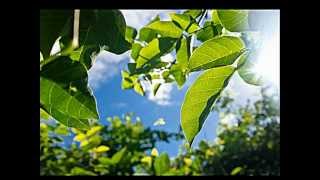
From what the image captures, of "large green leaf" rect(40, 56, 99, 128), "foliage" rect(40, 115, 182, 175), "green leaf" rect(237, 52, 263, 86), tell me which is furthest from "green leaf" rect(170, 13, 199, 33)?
"foliage" rect(40, 115, 182, 175)

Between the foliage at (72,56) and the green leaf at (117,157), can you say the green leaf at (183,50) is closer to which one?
the foliage at (72,56)

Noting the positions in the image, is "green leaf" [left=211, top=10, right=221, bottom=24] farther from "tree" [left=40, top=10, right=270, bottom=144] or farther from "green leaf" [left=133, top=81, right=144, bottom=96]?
"green leaf" [left=133, top=81, right=144, bottom=96]

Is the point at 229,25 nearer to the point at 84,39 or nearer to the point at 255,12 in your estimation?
the point at 255,12

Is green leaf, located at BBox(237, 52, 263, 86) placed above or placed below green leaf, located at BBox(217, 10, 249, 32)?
below

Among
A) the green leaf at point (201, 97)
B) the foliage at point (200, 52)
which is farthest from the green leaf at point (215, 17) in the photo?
the green leaf at point (201, 97)

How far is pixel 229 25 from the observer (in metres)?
0.58

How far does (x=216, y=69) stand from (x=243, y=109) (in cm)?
476

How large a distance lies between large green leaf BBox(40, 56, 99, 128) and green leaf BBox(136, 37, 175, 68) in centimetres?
19

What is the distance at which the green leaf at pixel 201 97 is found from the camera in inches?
20.2

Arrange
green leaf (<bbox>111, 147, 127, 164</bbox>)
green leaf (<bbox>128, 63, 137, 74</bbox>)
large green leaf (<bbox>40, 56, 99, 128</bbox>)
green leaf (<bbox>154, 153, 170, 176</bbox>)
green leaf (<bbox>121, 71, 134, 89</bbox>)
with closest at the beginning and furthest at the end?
large green leaf (<bbox>40, 56, 99, 128</bbox>)
green leaf (<bbox>128, 63, 137, 74</bbox>)
green leaf (<bbox>121, 71, 134, 89</bbox>)
green leaf (<bbox>154, 153, 170, 176</bbox>)
green leaf (<bbox>111, 147, 127, 164</bbox>)

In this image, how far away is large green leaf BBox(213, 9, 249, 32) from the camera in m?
0.58

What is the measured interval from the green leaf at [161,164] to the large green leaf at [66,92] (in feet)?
2.94

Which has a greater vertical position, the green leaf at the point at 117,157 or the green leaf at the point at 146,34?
the green leaf at the point at 146,34
